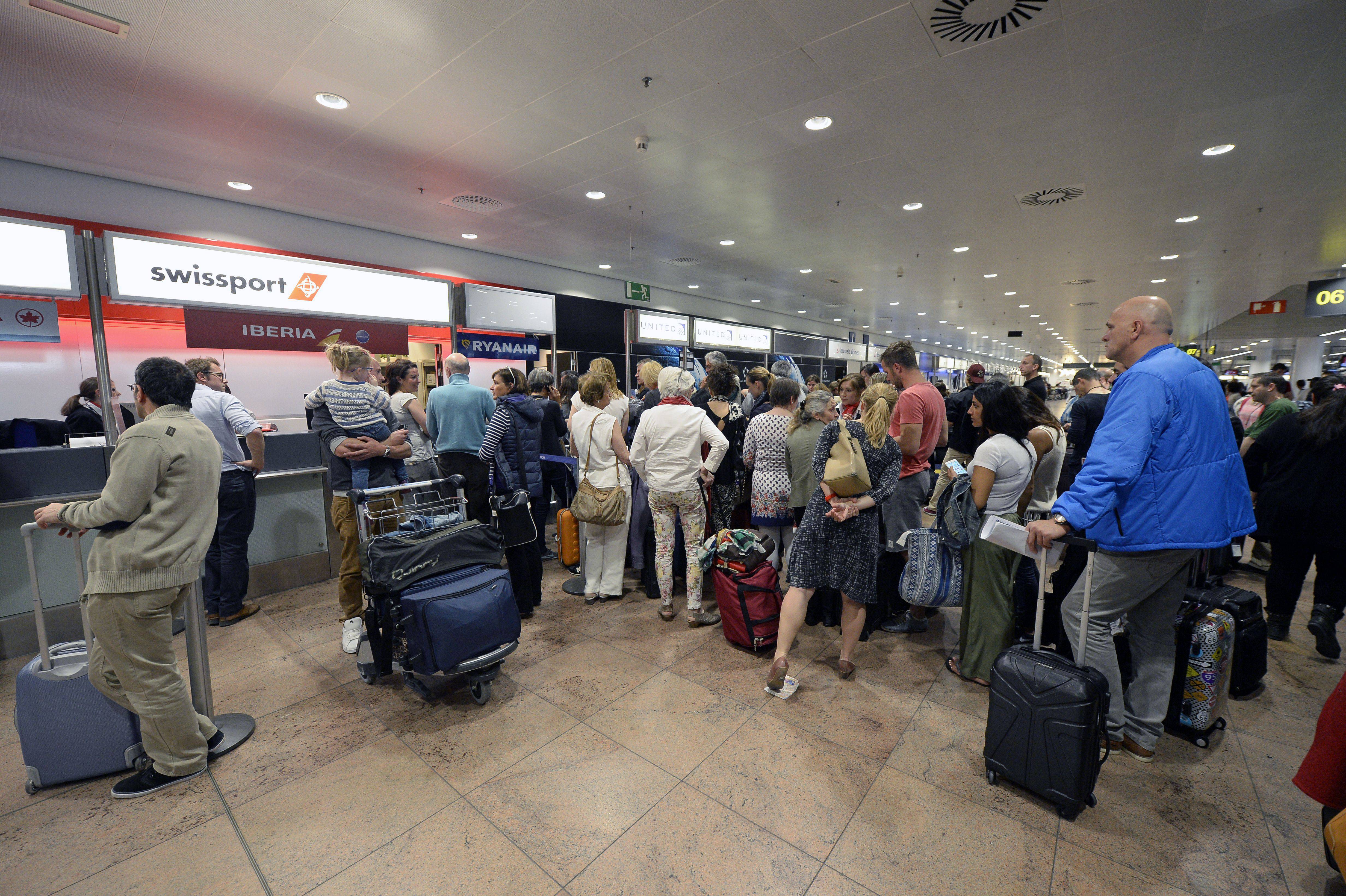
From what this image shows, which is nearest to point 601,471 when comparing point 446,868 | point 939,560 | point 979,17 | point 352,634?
point 352,634

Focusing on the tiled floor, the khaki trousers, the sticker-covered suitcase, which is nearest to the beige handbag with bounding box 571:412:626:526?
the tiled floor

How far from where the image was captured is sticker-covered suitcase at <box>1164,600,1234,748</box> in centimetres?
219

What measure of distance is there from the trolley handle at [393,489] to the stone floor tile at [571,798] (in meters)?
1.44

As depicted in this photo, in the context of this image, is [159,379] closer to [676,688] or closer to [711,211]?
[676,688]

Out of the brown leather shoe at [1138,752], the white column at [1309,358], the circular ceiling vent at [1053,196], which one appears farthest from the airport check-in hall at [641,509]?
the white column at [1309,358]

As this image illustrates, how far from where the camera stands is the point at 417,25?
9.92 ft

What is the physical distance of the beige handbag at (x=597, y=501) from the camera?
3531 millimetres

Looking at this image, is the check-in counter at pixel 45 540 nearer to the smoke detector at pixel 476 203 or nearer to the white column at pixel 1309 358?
the smoke detector at pixel 476 203

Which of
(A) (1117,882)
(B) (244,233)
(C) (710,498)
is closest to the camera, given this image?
(A) (1117,882)

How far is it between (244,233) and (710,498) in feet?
22.4

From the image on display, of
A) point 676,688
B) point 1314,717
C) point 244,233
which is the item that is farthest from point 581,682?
point 244,233

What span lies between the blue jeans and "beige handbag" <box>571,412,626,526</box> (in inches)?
42.7

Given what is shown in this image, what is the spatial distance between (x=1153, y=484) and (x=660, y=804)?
2.14 metres

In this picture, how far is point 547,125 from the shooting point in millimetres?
4266
